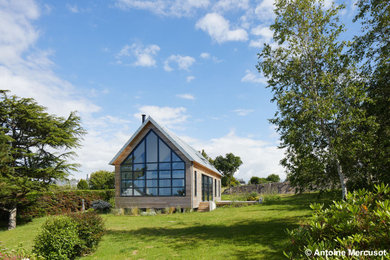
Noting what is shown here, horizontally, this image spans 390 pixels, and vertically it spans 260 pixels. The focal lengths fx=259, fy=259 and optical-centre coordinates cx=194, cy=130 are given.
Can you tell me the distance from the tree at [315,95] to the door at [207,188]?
14111 mm

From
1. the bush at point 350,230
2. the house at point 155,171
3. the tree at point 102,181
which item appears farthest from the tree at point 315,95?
the tree at point 102,181

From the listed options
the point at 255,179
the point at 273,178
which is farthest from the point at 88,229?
the point at 273,178

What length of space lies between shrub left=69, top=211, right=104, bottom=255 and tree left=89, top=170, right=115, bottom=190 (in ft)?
82.5

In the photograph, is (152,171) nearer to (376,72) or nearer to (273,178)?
(376,72)

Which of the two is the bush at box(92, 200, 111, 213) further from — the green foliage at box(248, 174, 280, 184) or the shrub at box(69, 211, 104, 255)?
the green foliage at box(248, 174, 280, 184)

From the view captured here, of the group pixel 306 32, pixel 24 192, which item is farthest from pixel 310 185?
pixel 24 192

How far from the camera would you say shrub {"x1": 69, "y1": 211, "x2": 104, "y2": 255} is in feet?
27.7

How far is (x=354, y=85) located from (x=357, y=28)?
285 centimetres

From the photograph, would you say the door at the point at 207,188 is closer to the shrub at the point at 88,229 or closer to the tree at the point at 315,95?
the tree at the point at 315,95

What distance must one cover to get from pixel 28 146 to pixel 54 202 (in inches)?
208

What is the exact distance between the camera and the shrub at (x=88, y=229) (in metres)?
8.43

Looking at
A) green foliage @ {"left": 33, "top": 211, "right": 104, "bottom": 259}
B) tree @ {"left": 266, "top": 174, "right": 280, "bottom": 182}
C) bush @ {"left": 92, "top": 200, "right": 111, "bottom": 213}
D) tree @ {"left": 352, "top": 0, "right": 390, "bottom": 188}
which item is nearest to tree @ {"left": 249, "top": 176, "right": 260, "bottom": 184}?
tree @ {"left": 266, "top": 174, "right": 280, "bottom": 182}

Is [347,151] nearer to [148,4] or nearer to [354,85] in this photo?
[354,85]

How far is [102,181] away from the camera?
3312 centimetres
